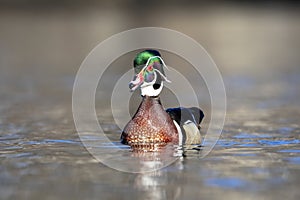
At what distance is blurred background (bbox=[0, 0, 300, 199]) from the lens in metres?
8.65

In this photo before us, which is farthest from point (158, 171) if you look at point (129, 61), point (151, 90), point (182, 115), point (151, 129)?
point (129, 61)

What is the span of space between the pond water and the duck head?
2.77ft

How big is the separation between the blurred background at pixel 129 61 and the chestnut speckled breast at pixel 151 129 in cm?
67

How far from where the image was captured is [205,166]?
376 inches

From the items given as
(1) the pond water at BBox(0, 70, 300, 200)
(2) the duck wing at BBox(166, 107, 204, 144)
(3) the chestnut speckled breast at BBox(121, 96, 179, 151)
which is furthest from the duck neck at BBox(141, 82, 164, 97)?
(1) the pond water at BBox(0, 70, 300, 200)

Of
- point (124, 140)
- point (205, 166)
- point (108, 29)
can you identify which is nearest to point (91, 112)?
point (124, 140)

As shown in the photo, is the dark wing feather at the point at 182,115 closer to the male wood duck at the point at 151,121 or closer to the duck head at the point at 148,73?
the male wood duck at the point at 151,121

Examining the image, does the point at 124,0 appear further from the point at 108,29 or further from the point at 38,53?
the point at 38,53

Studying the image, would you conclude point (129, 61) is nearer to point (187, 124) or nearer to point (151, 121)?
point (187, 124)

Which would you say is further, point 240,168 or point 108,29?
point 108,29

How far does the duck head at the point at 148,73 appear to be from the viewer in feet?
35.8

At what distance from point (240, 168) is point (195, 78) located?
10664mm

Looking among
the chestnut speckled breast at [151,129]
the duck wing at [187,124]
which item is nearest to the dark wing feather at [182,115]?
the duck wing at [187,124]

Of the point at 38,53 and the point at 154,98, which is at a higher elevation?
the point at 38,53
